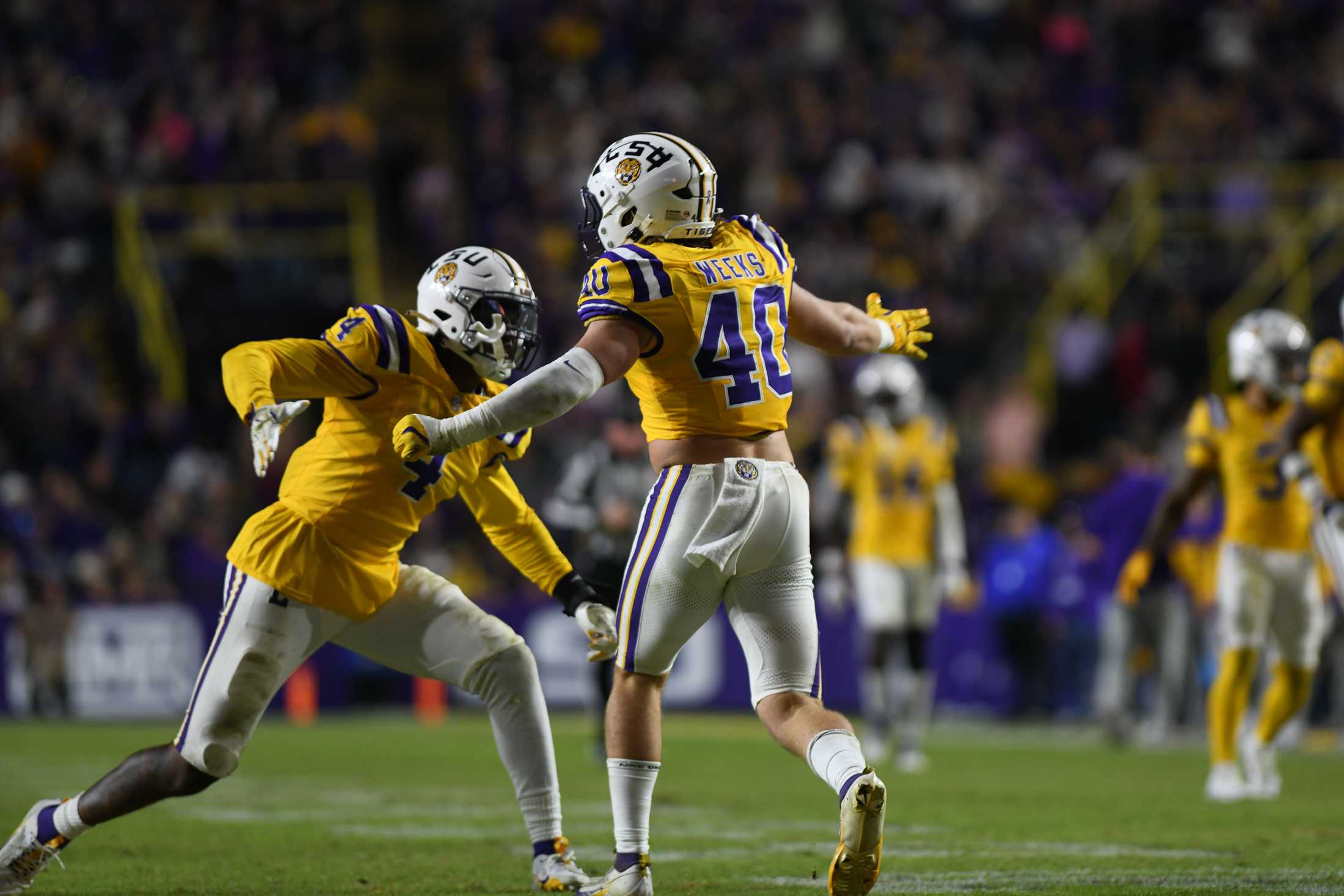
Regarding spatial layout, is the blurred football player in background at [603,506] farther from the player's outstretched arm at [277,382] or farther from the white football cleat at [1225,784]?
the player's outstretched arm at [277,382]

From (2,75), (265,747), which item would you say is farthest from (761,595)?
(2,75)

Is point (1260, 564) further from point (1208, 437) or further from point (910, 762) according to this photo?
point (910, 762)

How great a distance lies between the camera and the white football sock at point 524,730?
546 cm

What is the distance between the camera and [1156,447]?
1602 cm

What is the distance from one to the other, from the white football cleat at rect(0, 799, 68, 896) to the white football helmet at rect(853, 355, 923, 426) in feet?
22.7

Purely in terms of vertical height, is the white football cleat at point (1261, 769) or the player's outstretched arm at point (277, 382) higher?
the player's outstretched arm at point (277, 382)

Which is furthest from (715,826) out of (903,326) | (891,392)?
(891,392)

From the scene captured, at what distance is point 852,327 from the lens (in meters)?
5.52

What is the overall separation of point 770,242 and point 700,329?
19.4 inches

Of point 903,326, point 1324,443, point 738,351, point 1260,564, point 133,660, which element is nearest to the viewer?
point 738,351

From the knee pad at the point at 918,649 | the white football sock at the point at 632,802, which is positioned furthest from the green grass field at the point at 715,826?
the knee pad at the point at 918,649

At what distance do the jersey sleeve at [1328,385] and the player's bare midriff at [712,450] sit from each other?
3.97 meters

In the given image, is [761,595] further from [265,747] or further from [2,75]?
[2,75]

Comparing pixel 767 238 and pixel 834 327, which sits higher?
pixel 767 238
